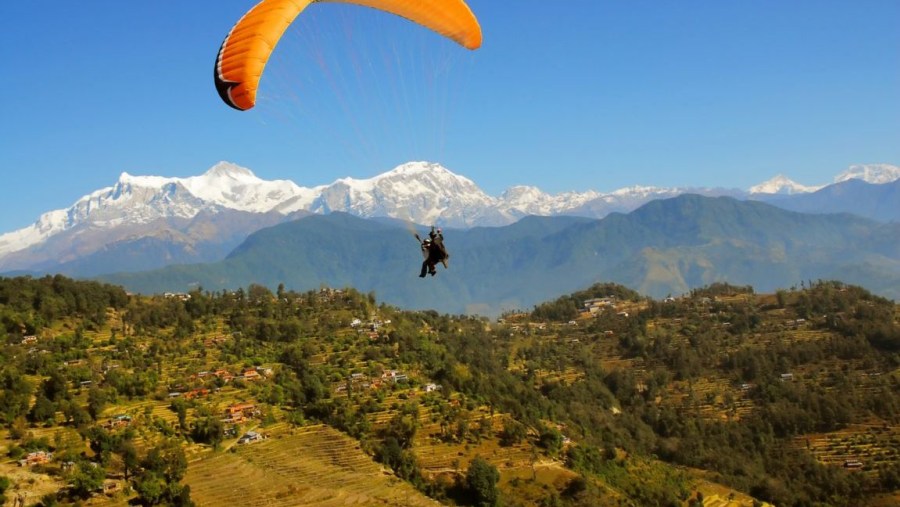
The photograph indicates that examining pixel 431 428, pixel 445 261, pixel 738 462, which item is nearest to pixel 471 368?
pixel 431 428

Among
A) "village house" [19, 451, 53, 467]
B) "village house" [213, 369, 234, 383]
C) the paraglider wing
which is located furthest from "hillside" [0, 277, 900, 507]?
the paraglider wing

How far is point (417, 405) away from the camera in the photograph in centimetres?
5641

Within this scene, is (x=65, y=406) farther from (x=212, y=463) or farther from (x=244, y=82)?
(x=244, y=82)

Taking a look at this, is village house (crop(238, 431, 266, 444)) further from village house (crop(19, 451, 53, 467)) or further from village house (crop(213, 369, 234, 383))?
village house (crop(19, 451, 53, 467))

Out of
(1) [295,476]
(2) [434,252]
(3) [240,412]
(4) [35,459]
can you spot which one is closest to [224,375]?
(3) [240,412]

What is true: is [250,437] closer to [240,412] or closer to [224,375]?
[240,412]

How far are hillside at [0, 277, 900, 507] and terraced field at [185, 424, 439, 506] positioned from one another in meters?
0.16

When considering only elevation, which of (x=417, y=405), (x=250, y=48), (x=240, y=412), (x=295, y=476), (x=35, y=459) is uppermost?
(x=250, y=48)

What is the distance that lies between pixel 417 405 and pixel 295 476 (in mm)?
14018

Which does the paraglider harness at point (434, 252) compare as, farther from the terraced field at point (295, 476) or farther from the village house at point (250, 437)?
the village house at point (250, 437)

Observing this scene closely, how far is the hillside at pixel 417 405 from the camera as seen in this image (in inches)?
1716

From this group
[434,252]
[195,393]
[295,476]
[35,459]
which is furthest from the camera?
[195,393]

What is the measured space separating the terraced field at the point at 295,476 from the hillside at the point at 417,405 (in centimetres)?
16

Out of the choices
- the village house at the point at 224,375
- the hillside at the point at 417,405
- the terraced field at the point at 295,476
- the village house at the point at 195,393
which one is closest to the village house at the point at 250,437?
the hillside at the point at 417,405
